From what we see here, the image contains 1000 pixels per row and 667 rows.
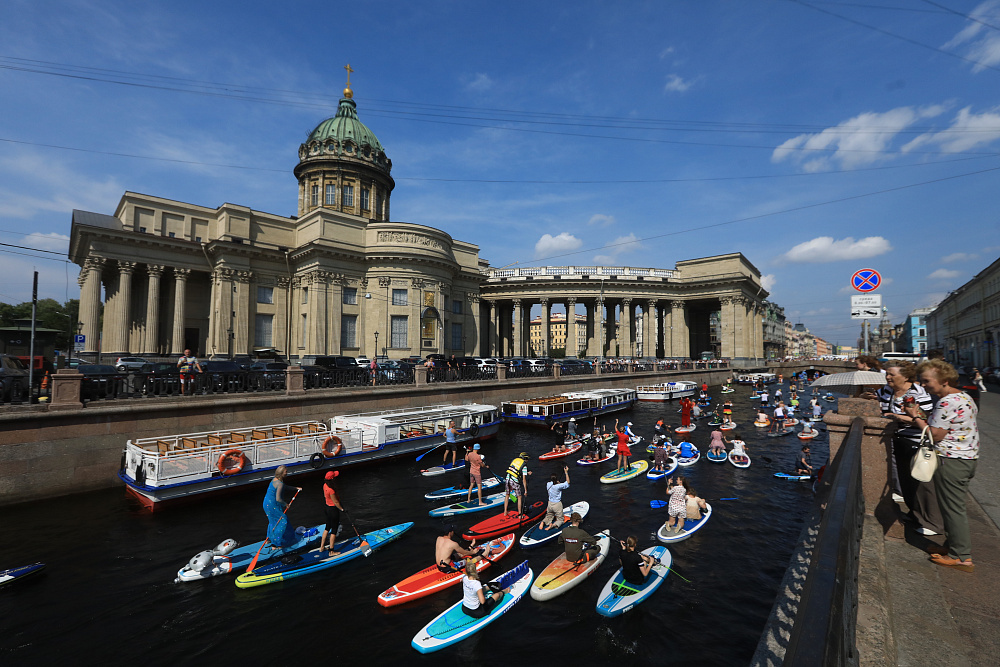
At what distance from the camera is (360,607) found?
31.9 feet

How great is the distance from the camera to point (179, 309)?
43.2m

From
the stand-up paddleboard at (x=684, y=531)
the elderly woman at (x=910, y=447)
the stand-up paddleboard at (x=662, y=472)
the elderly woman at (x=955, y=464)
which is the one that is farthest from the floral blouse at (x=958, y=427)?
the stand-up paddleboard at (x=662, y=472)

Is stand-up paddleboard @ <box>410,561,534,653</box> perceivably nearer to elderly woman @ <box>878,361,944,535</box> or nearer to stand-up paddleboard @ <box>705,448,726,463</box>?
elderly woman @ <box>878,361,944,535</box>

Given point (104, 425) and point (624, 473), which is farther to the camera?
point (624, 473)

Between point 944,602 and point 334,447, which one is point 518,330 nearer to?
point 334,447

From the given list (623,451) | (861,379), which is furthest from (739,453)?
(861,379)

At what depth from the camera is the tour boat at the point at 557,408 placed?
99.0 feet

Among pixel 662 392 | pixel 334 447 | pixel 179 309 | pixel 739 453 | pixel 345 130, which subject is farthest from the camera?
pixel 345 130

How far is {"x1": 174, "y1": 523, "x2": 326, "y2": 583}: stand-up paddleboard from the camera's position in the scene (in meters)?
10.6

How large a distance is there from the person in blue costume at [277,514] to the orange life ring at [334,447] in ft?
23.5

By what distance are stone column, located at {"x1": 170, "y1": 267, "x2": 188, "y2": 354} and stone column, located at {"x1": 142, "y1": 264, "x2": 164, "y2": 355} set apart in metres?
1.44

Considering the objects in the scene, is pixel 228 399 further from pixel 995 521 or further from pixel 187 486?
pixel 995 521

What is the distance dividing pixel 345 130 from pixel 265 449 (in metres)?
56.7

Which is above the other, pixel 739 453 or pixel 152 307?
pixel 152 307
